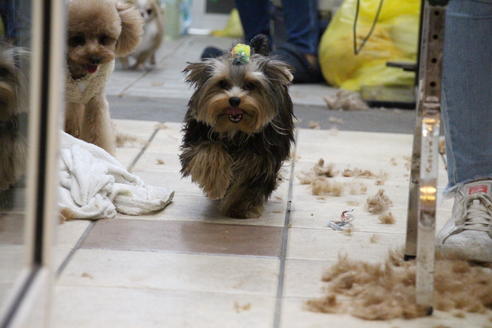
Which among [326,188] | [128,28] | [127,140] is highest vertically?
[128,28]

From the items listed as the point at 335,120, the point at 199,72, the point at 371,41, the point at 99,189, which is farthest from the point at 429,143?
the point at 371,41

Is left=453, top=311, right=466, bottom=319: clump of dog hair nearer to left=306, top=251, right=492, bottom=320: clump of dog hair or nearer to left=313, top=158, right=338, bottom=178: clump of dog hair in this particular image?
left=306, top=251, right=492, bottom=320: clump of dog hair

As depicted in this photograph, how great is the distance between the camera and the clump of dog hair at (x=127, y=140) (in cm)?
383

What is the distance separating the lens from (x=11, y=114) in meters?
1.99

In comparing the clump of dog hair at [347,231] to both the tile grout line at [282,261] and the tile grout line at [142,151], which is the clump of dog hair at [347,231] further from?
the tile grout line at [142,151]

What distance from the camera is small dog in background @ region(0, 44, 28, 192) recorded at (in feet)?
5.88

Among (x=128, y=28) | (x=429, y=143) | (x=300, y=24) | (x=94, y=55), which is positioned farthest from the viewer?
(x=300, y=24)

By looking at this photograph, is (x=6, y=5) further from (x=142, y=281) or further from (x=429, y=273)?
(x=429, y=273)

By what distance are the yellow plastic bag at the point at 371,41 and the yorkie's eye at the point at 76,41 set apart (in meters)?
2.95

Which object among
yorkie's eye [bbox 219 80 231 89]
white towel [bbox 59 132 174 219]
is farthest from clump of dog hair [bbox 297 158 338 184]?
yorkie's eye [bbox 219 80 231 89]

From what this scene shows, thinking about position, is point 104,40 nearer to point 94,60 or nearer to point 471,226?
point 94,60

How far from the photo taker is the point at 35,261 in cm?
139

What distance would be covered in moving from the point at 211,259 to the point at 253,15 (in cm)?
398

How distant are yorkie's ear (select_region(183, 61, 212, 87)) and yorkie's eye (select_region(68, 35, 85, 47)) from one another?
846 millimetres
